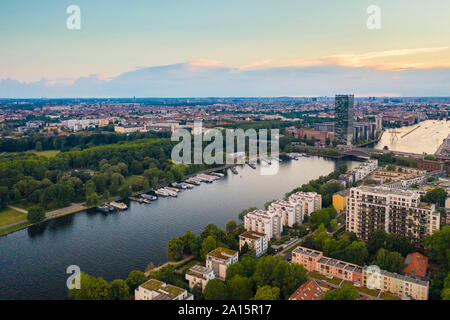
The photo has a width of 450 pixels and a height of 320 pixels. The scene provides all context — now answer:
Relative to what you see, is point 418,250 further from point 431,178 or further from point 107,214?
point 107,214

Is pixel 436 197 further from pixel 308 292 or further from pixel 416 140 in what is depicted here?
pixel 416 140

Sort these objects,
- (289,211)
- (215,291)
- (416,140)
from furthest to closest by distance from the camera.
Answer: (416,140), (289,211), (215,291)

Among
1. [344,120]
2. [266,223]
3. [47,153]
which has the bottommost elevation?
[266,223]

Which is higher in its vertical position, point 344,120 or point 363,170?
point 344,120

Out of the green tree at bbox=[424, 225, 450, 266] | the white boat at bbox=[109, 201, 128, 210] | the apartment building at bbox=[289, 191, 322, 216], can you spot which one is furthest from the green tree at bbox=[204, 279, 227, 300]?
the white boat at bbox=[109, 201, 128, 210]

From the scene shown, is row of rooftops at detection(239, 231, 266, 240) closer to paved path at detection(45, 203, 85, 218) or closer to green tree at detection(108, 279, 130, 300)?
green tree at detection(108, 279, 130, 300)

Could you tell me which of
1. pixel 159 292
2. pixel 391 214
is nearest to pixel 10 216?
pixel 159 292
